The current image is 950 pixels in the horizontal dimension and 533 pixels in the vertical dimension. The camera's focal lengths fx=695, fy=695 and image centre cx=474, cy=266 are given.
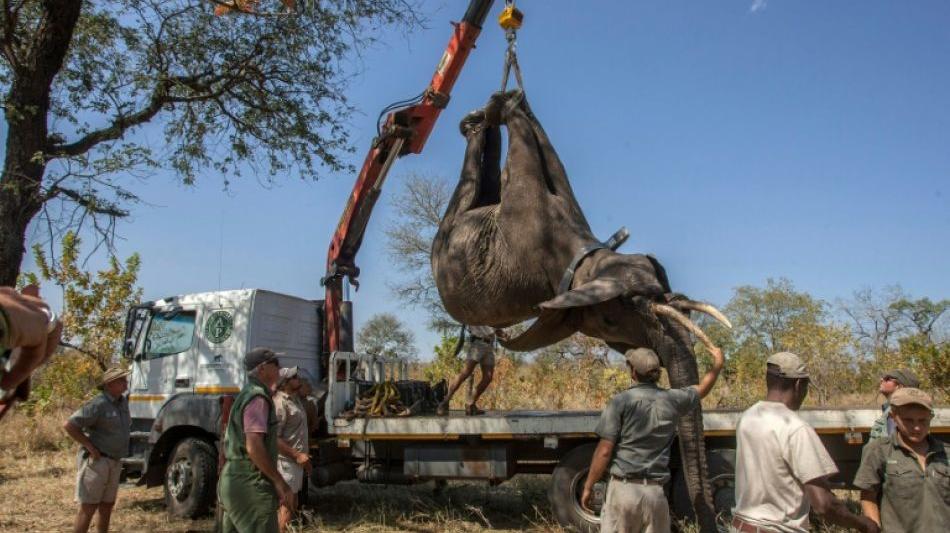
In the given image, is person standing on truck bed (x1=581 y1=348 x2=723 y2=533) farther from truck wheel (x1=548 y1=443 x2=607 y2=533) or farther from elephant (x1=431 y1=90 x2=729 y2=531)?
truck wheel (x1=548 y1=443 x2=607 y2=533)

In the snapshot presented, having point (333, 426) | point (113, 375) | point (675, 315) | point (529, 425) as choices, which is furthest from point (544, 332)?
point (113, 375)

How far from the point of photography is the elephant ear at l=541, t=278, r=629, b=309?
5.20 meters

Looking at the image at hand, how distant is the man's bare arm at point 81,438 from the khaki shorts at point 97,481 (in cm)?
7

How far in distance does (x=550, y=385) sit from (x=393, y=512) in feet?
22.9

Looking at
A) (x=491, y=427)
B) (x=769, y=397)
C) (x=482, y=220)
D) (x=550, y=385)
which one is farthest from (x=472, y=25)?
(x=550, y=385)

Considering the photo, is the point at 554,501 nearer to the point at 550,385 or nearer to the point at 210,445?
the point at 210,445

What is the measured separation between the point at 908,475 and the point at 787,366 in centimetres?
92

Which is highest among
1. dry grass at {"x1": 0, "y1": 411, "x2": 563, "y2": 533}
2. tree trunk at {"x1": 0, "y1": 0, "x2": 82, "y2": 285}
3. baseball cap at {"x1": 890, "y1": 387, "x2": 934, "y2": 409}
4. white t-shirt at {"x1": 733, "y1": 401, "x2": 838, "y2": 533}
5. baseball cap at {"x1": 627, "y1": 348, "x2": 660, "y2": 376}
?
tree trunk at {"x1": 0, "y1": 0, "x2": 82, "y2": 285}

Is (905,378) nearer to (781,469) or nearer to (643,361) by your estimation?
(643,361)

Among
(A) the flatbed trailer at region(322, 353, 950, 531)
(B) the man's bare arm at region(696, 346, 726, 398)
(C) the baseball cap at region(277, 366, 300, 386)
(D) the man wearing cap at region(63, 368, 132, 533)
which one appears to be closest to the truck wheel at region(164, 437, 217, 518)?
(A) the flatbed trailer at region(322, 353, 950, 531)

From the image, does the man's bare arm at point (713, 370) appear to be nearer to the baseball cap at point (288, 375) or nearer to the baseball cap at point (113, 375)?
the baseball cap at point (288, 375)

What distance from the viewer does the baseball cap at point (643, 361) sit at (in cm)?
434

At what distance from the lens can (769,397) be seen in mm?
3439

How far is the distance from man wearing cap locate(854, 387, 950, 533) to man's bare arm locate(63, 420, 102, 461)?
6.16 m
